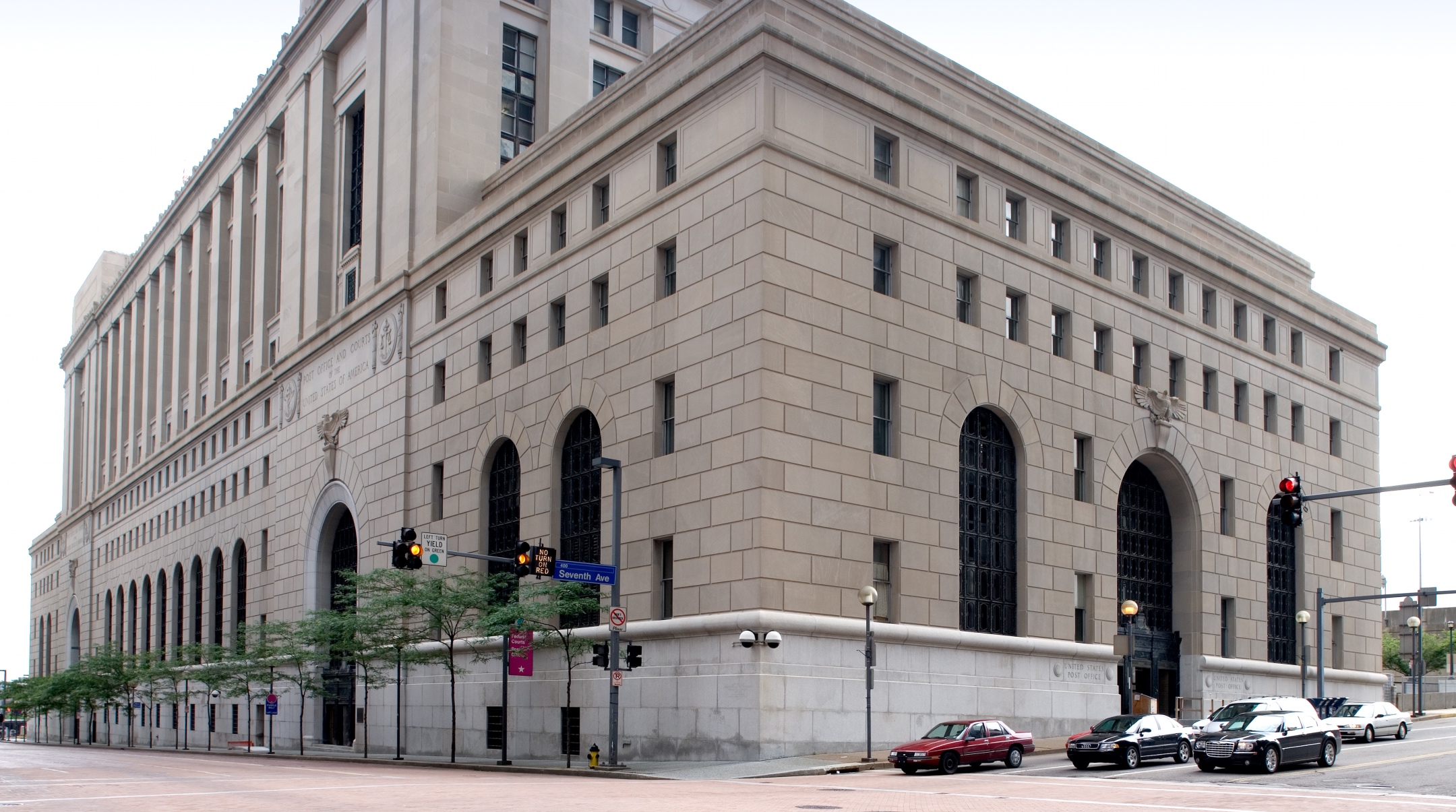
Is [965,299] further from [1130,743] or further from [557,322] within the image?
[1130,743]

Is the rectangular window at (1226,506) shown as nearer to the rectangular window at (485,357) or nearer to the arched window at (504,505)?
the arched window at (504,505)

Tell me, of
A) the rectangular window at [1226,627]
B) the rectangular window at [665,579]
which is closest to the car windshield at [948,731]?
the rectangular window at [665,579]

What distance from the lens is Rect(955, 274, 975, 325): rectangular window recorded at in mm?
49750

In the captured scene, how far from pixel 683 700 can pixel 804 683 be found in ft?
13.9

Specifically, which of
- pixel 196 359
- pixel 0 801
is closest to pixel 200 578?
pixel 196 359

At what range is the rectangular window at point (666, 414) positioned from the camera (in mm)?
46656

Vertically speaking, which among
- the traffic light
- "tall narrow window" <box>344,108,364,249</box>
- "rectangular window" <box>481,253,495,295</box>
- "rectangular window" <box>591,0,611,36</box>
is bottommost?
the traffic light

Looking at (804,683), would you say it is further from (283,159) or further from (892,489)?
(283,159)

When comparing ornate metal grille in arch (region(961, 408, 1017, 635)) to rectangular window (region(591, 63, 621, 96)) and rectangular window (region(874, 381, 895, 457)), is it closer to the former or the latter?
rectangular window (region(874, 381, 895, 457))

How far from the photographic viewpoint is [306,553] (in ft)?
243

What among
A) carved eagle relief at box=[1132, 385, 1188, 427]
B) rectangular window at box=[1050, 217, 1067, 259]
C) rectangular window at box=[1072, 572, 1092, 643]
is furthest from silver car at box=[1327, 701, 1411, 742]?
rectangular window at box=[1050, 217, 1067, 259]

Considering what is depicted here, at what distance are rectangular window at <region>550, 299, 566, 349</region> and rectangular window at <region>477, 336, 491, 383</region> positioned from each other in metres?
5.58

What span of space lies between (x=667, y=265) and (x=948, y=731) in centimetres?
A: 1970

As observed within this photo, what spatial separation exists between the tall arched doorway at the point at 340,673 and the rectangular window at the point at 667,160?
2955 centimetres
